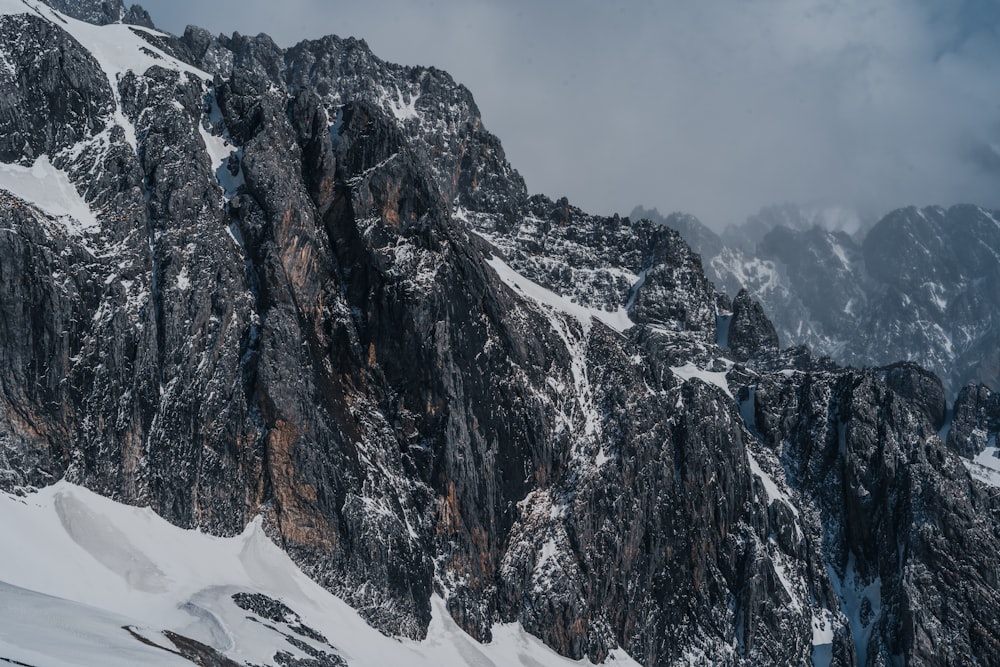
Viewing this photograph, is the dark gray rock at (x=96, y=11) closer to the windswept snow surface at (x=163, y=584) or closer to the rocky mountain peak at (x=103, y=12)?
→ the rocky mountain peak at (x=103, y=12)

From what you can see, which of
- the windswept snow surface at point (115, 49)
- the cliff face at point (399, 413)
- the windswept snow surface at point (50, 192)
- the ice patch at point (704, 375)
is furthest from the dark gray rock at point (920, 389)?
the windswept snow surface at point (50, 192)

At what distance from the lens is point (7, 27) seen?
82.8 m

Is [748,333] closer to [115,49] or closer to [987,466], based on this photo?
[987,466]

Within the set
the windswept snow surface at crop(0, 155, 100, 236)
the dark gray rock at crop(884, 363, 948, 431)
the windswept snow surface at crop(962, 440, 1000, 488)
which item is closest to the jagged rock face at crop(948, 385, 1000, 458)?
the windswept snow surface at crop(962, 440, 1000, 488)

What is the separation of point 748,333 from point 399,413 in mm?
71185

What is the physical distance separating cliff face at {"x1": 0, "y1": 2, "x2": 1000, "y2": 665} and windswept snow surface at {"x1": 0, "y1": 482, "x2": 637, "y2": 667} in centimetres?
200

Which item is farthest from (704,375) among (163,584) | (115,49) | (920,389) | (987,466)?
(115,49)

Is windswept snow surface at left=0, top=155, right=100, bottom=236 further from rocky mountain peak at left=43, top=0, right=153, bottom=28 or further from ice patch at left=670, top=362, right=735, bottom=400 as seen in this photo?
rocky mountain peak at left=43, top=0, right=153, bottom=28

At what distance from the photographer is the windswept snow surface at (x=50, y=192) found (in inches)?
2982

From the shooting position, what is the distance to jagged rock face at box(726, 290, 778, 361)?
138 m

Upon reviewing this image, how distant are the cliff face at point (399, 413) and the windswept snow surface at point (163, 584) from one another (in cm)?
200

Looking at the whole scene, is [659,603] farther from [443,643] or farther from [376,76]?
[376,76]

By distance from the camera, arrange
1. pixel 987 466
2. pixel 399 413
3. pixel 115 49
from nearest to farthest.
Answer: pixel 399 413 < pixel 115 49 < pixel 987 466

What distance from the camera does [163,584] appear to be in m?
67.1
